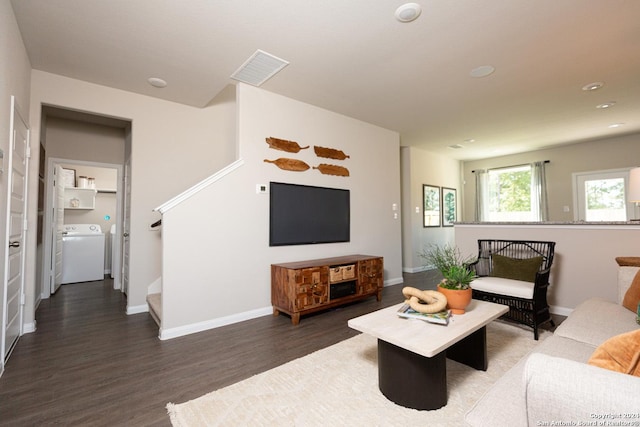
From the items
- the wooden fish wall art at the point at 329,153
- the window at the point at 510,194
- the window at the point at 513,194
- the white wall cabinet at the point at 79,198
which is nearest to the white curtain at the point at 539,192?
the window at the point at 513,194

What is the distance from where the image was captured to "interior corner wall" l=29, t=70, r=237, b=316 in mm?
3250

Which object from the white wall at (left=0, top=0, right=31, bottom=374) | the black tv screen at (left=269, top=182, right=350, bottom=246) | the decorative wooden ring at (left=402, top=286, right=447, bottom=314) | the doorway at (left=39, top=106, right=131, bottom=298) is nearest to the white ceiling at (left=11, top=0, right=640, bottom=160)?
the white wall at (left=0, top=0, right=31, bottom=374)

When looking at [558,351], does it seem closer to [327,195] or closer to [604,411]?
[604,411]

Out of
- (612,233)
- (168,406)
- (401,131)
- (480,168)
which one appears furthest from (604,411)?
(480,168)

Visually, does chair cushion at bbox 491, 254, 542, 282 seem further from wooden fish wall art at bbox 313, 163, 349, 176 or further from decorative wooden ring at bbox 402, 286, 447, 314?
wooden fish wall art at bbox 313, 163, 349, 176

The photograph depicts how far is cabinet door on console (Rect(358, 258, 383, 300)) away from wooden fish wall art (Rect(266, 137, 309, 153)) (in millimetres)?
1759

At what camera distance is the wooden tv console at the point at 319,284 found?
3250 mm

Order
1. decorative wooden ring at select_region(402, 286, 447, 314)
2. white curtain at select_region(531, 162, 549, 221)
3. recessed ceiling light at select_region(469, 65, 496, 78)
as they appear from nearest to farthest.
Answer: decorative wooden ring at select_region(402, 286, 447, 314), recessed ceiling light at select_region(469, 65, 496, 78), white curtain at select_region(531, 162, 549, 221)

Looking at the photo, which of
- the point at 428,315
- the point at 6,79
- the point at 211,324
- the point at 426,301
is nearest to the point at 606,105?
the point at 426,301

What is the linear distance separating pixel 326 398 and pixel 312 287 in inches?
61.6

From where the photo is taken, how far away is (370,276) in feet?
13.1

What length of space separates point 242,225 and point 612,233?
4.05 meters

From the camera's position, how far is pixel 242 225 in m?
3.42

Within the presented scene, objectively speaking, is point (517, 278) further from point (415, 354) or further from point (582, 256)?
→ point (415, 354)
